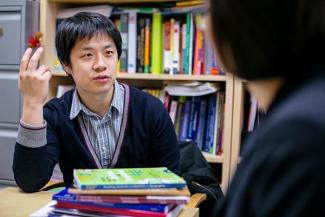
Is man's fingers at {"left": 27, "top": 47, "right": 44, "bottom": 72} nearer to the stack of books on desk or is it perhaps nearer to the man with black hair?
the man with black hair

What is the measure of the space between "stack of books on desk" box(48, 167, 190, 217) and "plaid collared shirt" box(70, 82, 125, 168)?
0.59 meters

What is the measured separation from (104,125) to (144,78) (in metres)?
0.66

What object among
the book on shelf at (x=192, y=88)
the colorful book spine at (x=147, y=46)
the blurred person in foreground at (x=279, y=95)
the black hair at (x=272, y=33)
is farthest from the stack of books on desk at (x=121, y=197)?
the colorful book spine at (x=147, y=46)

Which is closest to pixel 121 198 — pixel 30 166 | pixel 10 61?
pixel 30 166

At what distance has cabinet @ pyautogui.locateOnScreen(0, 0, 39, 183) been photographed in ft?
7.15

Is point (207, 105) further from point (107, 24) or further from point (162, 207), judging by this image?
point (162, 207)

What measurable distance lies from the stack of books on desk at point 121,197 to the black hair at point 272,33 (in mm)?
396

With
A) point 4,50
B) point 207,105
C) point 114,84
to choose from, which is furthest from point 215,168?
point 4,50

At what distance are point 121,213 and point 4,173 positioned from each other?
154cm

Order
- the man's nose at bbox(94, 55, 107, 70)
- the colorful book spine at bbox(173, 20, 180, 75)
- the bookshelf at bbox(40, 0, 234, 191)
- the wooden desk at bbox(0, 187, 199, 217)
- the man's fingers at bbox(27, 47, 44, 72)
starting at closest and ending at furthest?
the wooden desk at bbox(0, 187, 199, 217) → the man's fingers at bbox(27, 47, 44, 72) → the man's nose at bbox(94, 55, 107, 70) → the bookshelf at bbox(40, 0, 234, 191) → the colorful book spine at bbox(173, 20, 180, 75)

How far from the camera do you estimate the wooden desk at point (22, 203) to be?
107 centimetres

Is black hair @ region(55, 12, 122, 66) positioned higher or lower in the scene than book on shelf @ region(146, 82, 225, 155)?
higher

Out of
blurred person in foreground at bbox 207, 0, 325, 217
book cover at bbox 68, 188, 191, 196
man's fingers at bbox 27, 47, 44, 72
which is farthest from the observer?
man's fingers at bbox 27, 47, 44, 72

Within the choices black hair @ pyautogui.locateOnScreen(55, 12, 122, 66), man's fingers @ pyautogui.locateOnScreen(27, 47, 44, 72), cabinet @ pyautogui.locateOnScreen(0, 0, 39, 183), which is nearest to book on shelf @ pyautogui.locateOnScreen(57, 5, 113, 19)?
cabinet @ pyautogui.locateOnScreen(0, 0, 39, 183)
